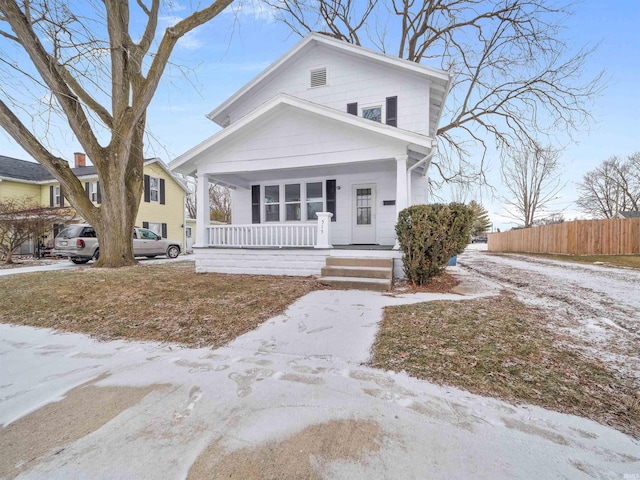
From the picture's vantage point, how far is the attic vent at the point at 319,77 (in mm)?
10086

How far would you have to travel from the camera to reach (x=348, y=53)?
9.59m

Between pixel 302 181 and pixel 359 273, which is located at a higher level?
pixel 302 181

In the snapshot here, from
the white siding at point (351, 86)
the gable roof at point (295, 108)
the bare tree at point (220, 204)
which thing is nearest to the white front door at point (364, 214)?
the white siding at point (351, 86)

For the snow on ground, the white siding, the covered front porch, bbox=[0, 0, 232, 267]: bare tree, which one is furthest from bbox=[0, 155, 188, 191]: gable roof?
the snow on ground

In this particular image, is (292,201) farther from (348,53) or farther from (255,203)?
(348,53)

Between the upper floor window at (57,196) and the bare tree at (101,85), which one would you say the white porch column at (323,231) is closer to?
the bare tree at (101,85)

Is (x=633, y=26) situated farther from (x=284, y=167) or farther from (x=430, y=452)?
(x=430, y=452)

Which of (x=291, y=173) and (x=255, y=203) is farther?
(x=255, y=203)

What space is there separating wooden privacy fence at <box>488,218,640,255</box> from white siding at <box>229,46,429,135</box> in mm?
12553

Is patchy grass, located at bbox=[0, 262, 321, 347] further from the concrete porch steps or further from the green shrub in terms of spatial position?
the green shrub

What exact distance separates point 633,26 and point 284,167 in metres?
12.1

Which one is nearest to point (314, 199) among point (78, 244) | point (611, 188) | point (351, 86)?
point (351, 86)

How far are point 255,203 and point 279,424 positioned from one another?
28.7ft

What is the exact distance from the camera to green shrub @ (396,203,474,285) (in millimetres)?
5664
